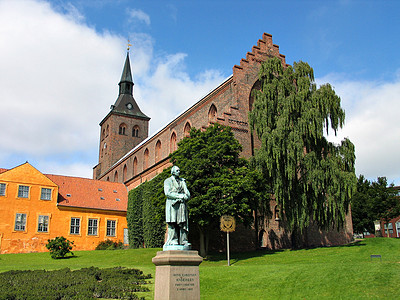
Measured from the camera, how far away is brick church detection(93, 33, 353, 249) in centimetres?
3303

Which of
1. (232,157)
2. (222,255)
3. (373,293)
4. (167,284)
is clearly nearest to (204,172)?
(232,157)

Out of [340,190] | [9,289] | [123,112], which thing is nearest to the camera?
[9,289]

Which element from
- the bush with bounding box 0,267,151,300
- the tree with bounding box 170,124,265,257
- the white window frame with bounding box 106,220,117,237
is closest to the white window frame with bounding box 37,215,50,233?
the white window frame with bounding box 106,220,117,237

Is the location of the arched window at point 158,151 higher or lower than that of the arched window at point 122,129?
lower

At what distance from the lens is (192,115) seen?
138 feet

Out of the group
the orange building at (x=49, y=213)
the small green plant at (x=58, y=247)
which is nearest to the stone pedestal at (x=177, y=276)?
the small green plant at (x=58, y=247)

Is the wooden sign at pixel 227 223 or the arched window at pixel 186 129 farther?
the arched window at pixel 186 129

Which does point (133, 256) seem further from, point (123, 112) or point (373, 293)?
point (123, 112)

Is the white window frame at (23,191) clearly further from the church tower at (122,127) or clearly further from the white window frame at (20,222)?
the church tower at (122,127)

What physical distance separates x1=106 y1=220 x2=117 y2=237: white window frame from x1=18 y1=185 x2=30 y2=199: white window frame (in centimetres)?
854

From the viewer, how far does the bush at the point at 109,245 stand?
38938 millimetres

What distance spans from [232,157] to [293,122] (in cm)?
514

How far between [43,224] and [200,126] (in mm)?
17966

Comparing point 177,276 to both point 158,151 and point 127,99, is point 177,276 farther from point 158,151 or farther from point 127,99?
point 127,99
